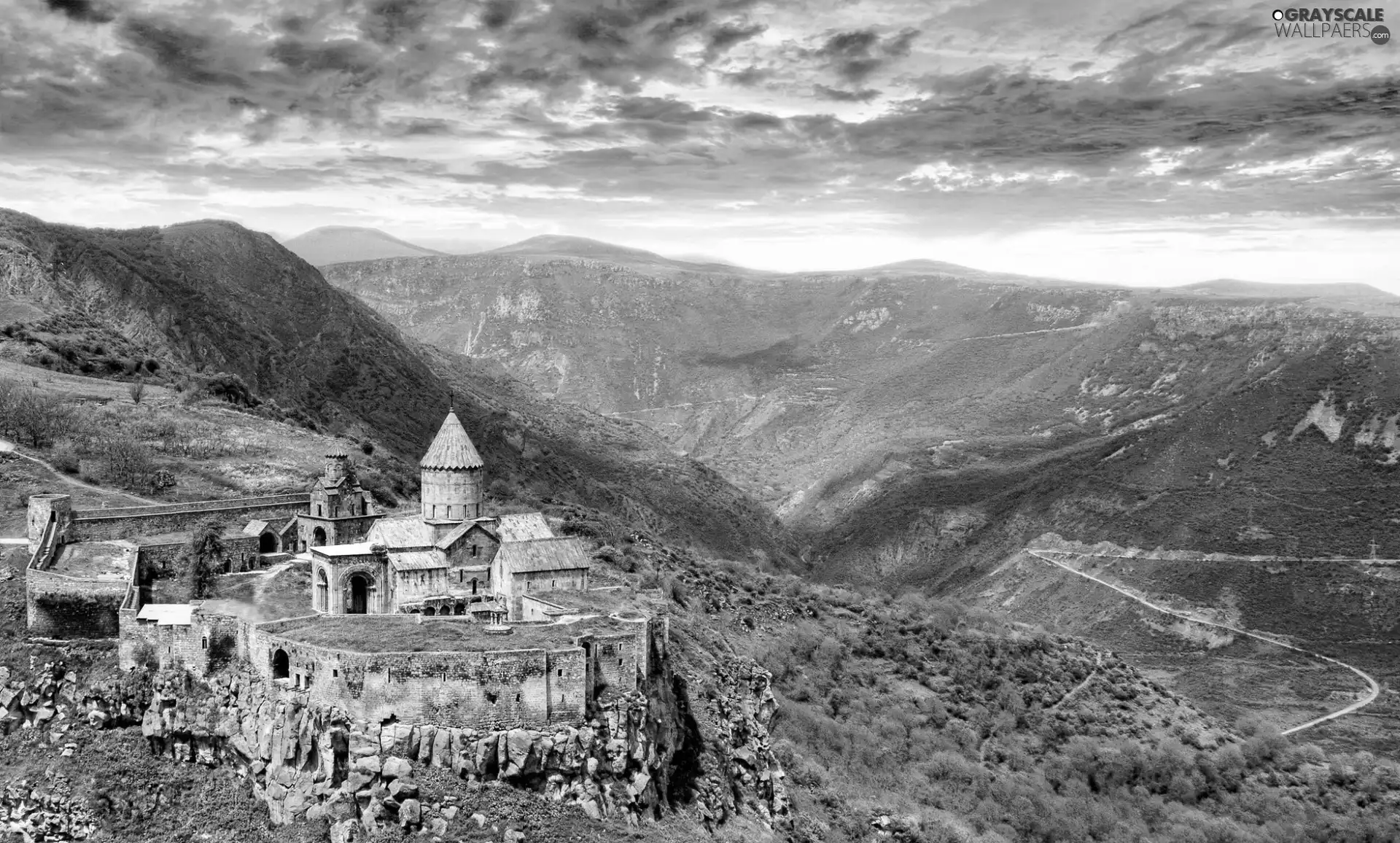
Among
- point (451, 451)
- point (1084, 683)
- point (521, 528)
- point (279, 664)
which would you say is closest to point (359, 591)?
point (521, 528)

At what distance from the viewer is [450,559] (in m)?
38.5

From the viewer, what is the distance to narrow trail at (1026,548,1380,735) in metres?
70.9

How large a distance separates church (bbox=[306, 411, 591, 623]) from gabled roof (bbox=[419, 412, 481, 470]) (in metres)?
0.03

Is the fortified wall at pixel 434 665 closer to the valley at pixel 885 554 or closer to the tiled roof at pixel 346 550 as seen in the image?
the valley at pixel 885 554

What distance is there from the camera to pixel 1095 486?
336ft

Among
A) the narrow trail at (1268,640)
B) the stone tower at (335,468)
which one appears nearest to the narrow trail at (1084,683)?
the narrow trail at (1268,640)

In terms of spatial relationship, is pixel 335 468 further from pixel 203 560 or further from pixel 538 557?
pixel 538 557

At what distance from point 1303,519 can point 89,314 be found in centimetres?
8893

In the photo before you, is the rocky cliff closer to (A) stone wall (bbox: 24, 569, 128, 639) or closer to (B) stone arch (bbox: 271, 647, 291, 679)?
(B) stone arch (bbox: 271, 647, 291, 679)

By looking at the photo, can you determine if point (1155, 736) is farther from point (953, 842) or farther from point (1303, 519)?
point (1303, 519)

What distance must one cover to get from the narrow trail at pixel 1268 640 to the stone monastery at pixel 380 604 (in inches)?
1961

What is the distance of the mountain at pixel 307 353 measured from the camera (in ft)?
307

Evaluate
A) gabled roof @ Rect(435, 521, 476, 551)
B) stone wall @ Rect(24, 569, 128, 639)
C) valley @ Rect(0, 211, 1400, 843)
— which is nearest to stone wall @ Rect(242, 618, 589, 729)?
valley @ Rect(0, 211, 1400, 843)

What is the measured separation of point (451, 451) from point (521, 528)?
3700mm
